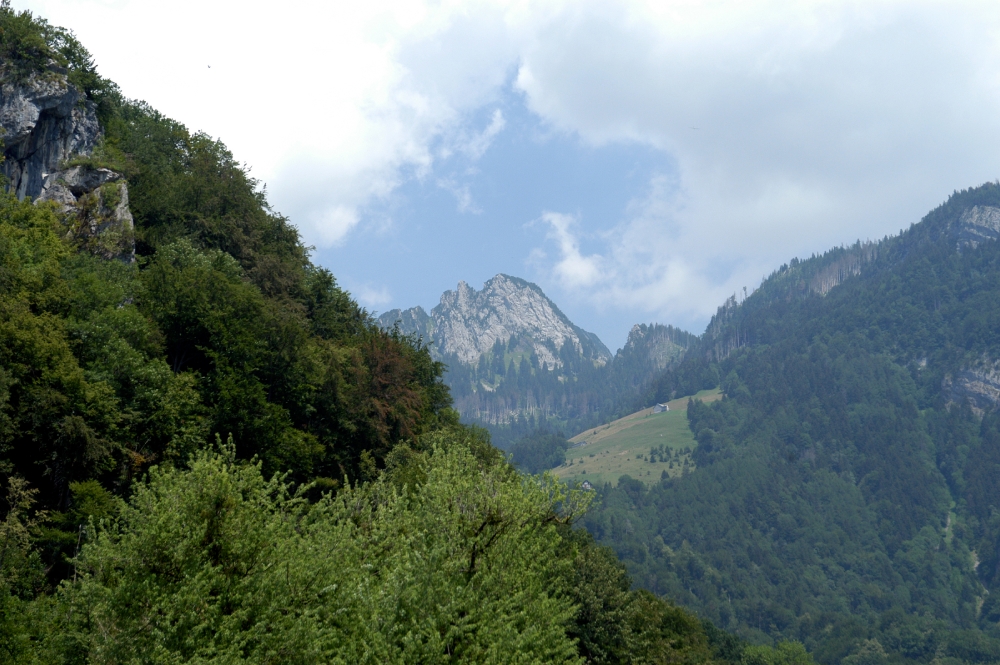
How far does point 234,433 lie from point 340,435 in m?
13.3

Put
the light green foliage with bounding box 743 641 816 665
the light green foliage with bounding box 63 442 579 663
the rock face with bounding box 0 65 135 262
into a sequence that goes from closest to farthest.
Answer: the light green foliage with bounding box 63 442 579 663
the rock face with bounding box 0 65 135 262
the light green foliage with bounding box 743 641 816 665

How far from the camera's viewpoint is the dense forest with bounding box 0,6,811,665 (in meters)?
25.0

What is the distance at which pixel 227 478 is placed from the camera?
86.0 ft

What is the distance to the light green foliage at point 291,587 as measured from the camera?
78.4ft

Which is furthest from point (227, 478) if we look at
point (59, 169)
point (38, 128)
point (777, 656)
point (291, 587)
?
point (777, 656)

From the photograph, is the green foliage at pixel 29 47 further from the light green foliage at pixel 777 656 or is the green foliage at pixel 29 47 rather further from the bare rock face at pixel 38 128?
the light green foliage at pixel 777 656

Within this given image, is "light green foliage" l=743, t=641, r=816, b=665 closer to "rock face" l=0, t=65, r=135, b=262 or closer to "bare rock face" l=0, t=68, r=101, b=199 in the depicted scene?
"rock face" l=0, t=65, r=135, b=262

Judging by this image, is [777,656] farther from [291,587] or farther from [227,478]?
[227,478]

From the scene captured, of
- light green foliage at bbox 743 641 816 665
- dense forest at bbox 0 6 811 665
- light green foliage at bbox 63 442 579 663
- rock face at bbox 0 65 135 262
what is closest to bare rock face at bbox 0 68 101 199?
rock face at bbox 0 65 135 262

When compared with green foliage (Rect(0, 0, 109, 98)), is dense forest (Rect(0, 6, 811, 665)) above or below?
below

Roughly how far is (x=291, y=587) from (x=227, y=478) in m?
4.02

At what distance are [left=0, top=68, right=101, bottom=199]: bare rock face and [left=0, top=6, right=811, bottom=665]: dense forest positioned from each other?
1105mm

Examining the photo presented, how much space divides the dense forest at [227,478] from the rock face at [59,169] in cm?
95

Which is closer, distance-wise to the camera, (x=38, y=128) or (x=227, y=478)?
(x=227, y=478)
